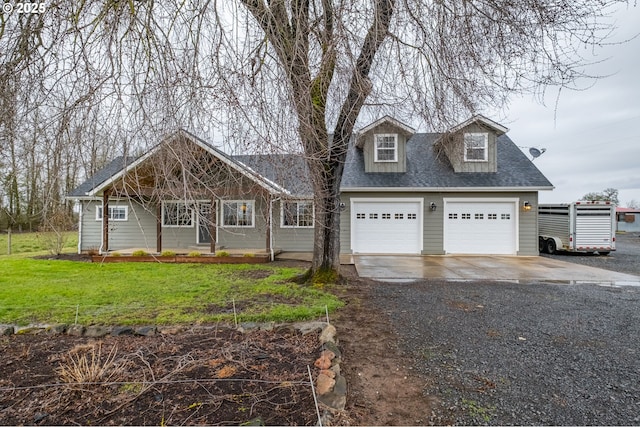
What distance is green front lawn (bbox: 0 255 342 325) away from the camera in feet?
14.3

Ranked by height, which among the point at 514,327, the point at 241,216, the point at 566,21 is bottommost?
the point at 514,327

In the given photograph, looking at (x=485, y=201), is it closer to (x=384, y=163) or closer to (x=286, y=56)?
(x=384, y=163)

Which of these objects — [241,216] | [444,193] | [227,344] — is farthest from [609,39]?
[241,216]

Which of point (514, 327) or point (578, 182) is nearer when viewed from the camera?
point (514, 327)

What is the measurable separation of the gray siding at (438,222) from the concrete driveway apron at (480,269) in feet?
1.92

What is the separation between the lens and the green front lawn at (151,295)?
4.37m

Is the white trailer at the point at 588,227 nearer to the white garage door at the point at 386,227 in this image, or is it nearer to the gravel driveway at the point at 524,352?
the white garage door at the point at 386,227

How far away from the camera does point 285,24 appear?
3508 millimetres

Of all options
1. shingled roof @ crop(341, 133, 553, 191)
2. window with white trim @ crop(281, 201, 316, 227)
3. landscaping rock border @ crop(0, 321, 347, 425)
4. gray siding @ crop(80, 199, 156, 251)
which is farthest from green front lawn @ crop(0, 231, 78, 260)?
shingled roof @ crop(341, 133, 553, 191)

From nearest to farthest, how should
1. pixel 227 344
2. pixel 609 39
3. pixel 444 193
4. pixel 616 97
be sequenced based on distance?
pixel 227 344 → pixel 609 39 → pixel 616 97 → pixel 444 193

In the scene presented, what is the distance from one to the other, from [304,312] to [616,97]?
6799mm

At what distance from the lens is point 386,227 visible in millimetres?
11891

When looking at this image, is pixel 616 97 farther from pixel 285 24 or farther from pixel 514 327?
pixel 285 24

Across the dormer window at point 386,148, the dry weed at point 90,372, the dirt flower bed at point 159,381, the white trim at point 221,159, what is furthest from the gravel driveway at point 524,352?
the dormer window at point 386,148
